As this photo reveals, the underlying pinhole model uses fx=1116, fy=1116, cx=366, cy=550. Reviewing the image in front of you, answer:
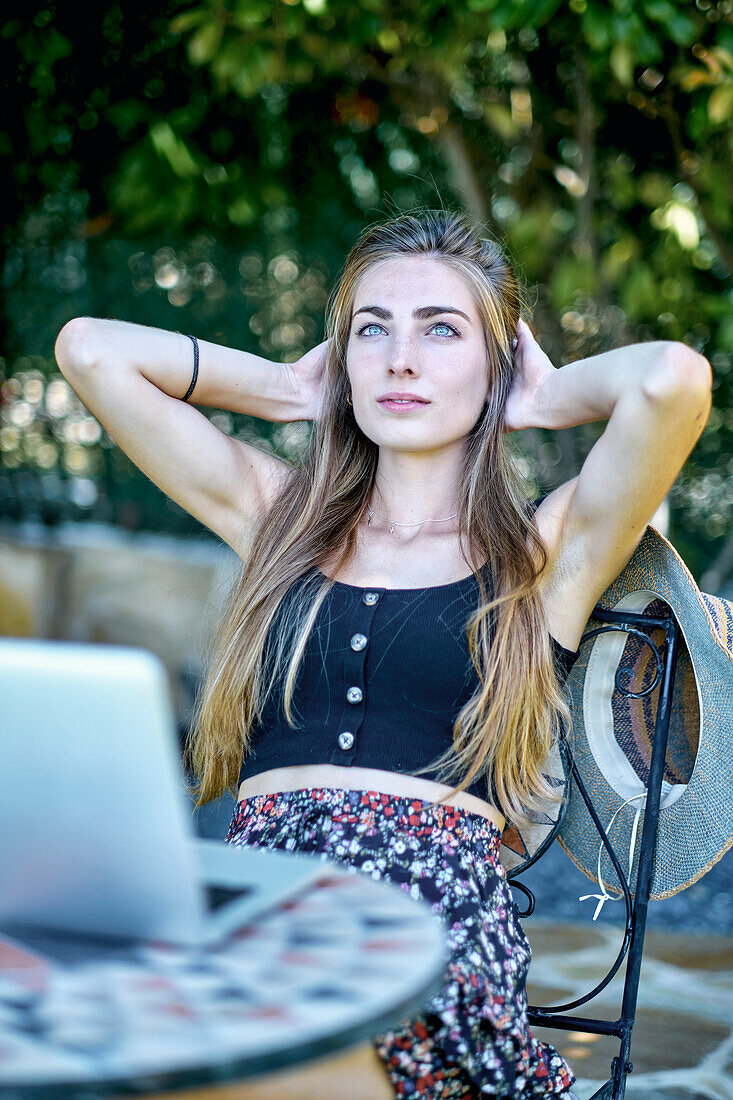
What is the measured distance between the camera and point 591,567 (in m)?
1.90

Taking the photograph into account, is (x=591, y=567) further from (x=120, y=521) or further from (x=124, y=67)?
(x=120, y=521)

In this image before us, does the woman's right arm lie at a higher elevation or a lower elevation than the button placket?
higher

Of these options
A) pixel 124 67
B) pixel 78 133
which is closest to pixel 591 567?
pixel 124 67

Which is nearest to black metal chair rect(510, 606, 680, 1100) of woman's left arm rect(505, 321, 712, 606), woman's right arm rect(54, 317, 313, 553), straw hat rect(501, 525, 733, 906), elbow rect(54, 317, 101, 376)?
straw hat rect(501, 525, 733, 906)

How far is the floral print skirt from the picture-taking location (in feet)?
4.62

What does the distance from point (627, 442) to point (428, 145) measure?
3312mm

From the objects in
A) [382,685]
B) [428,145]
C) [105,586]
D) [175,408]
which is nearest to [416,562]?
[382,685]

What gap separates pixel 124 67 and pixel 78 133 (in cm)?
44

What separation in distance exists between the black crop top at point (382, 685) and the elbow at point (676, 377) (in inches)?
16.7

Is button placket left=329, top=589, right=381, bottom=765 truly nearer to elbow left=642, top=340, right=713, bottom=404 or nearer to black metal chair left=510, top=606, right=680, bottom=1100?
black metal chair left=510, top=606, right=680, bottom=1100

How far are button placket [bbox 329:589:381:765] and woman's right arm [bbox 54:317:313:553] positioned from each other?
0.39 m

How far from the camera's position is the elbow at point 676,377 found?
68.3 inches

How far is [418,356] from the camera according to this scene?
197 centimetres

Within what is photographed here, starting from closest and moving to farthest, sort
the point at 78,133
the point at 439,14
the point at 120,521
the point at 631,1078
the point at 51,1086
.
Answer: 1. the point at 51,1086
2. the point at 631,1078
3. the point at 439,14
4. the point at 78,133
5. the point at 120,521
